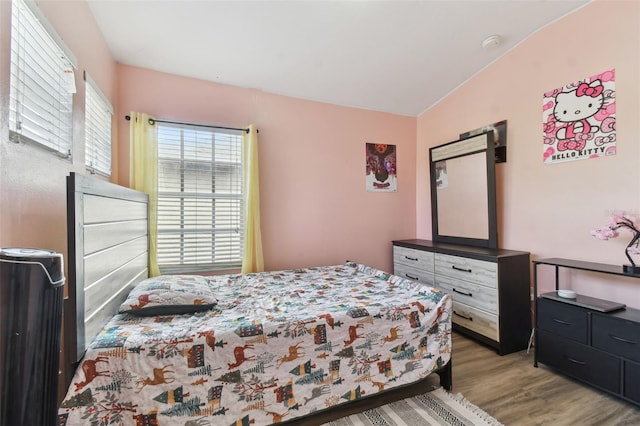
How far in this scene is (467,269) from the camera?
8.86 ft

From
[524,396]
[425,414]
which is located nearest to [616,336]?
[524,396]

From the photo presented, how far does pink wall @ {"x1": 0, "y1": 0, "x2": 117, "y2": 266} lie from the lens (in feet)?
3.71

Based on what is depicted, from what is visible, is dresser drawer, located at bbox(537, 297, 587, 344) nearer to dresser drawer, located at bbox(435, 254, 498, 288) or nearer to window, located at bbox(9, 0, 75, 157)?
dresser drawer, located at bbox(435, 254, 498, 288)

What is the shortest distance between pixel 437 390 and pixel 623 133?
234 centimetres

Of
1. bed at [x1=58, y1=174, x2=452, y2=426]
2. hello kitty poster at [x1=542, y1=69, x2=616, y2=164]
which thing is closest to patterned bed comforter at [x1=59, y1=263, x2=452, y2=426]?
bed at [x1=58, y1=174, x2=452, y2=426]

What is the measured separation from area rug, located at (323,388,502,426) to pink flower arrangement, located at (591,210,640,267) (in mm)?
1516

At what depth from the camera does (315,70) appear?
2914 mm

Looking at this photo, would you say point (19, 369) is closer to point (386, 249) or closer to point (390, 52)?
point (390, 52)

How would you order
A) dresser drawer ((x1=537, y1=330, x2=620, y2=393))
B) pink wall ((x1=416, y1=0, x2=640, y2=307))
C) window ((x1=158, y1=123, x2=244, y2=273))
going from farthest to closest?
window ((x1=158, y1=123, x2=244, y2=273))
pink wall ((x1=416, y1=0, x2=640, y2=307))
dresser drawer ((x1=537, y1=330, x2=620, y2=393))

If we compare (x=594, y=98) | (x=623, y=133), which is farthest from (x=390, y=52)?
(x=623, y=133)

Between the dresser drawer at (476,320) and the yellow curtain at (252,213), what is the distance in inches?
80.9

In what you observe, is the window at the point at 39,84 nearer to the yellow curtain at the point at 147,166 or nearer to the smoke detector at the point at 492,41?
the yellow curtain at the point at 147,166

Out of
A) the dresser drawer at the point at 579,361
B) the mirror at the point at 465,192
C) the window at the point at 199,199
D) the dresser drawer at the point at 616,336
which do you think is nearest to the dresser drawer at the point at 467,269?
the mirror at the point at 465,192

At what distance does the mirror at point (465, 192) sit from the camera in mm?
2885
